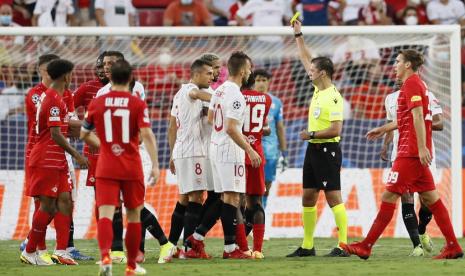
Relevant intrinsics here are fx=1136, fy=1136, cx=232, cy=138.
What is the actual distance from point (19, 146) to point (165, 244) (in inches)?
247

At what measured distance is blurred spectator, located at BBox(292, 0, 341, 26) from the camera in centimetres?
2181

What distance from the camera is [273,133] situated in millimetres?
16266

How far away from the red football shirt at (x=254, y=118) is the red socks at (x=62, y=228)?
2137 millimetres

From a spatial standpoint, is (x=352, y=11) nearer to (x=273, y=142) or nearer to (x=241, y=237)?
(x=273, y=142)

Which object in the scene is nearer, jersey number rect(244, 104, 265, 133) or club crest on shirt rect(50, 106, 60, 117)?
club crest on shirt rect(50, 106, 60, 117)

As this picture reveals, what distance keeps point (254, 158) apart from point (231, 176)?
0.39 meters

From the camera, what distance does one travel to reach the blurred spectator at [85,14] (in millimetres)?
21109

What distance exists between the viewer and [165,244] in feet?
39.4

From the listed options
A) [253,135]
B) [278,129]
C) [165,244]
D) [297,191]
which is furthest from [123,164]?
[297,191]

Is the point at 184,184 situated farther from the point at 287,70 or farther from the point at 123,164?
the point at 287,70

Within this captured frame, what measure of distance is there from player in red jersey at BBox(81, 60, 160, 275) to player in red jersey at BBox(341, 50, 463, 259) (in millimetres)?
2735

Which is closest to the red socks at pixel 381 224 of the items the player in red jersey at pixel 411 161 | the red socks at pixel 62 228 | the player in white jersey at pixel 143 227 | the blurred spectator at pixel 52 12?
the player in red jersey at pixel 411 161

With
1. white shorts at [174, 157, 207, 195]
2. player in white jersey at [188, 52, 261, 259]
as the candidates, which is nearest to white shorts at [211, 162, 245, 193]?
player in white jersey at [188, 52, 261, 259]

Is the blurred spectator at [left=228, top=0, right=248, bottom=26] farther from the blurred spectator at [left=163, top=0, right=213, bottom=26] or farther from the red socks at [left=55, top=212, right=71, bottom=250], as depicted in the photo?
the red socks at [left=55, top=212, right=71, bottom=250]
